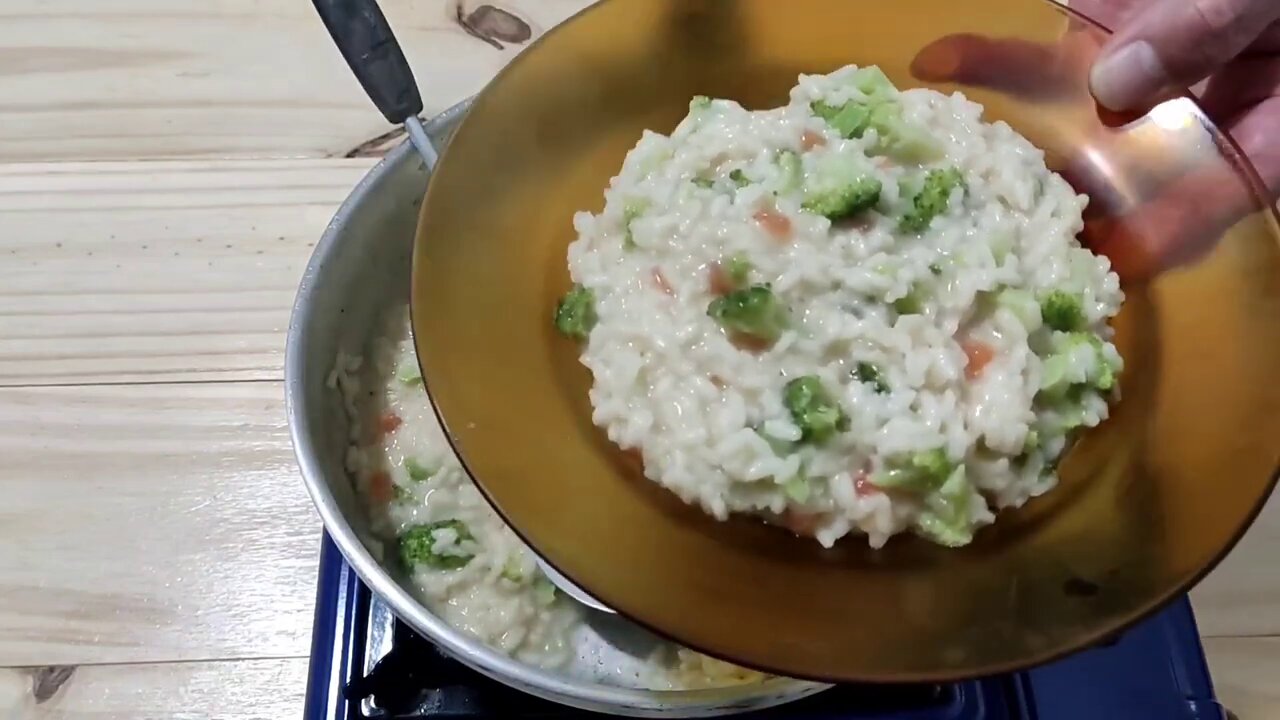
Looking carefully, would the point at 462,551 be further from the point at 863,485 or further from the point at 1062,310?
the point at 1062,310

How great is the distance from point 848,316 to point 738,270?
0.29 ft

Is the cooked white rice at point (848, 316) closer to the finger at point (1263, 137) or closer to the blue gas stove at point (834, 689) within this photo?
the blue gas stove at point (834, 689)

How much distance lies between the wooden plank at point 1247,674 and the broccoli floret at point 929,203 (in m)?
0.69

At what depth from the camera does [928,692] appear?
1013 mm

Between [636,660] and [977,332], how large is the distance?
1.61 ft

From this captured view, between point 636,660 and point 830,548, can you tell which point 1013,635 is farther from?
point 636,660

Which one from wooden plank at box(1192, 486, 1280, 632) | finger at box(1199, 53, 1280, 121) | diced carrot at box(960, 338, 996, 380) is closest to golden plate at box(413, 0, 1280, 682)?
diced carrot at box(960, 338, 996, 380)

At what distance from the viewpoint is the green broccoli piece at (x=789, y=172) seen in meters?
0.85

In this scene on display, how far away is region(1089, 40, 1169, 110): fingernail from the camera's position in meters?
0.87

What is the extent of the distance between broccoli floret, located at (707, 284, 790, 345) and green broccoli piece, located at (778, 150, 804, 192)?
0.32ft

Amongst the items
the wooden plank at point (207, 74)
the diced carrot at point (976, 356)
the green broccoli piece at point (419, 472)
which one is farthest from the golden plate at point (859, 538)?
the wooden plank at point (207, 74)

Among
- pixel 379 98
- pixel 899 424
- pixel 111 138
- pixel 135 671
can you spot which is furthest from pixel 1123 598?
pixel 111 138

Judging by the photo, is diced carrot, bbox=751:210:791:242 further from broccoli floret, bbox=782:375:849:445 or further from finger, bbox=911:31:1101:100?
finger, bbox=911:31:1101:100

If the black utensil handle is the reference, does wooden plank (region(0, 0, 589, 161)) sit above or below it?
below
